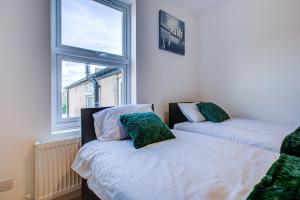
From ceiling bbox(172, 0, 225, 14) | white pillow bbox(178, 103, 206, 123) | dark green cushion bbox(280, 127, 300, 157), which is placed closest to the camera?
dark green cushion bbox(280, 127, 300, 157)

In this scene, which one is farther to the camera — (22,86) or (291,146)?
(22,86)

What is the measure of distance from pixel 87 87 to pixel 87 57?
0.35 m

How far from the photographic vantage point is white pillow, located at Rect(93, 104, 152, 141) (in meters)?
1.59

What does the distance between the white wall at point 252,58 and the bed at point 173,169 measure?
1.57 m

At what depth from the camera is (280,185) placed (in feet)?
2.28

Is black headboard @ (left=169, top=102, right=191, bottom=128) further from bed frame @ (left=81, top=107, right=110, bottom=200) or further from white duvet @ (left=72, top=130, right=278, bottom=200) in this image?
bed frame @ (left=81, top=107, right=110, bottom=200)

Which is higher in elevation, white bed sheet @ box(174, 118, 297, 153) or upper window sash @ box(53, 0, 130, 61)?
upper window sash @ box(53, 0, 130, 61)

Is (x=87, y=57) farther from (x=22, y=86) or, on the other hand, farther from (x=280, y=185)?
(x=280, y=185)

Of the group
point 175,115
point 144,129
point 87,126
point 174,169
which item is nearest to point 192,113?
point 175,115

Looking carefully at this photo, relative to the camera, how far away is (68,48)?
1.79m

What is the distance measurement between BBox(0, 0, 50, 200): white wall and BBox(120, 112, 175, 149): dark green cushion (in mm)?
770

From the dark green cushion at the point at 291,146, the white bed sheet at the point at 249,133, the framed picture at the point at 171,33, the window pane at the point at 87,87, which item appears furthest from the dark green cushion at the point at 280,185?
the framed picture at the point at 171,33

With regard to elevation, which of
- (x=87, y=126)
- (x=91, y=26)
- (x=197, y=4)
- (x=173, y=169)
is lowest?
(x=173, y=169)

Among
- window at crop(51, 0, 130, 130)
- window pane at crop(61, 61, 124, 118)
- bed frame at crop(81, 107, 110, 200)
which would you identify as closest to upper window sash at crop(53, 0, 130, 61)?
window at crop(51, 0, 130, 130)
